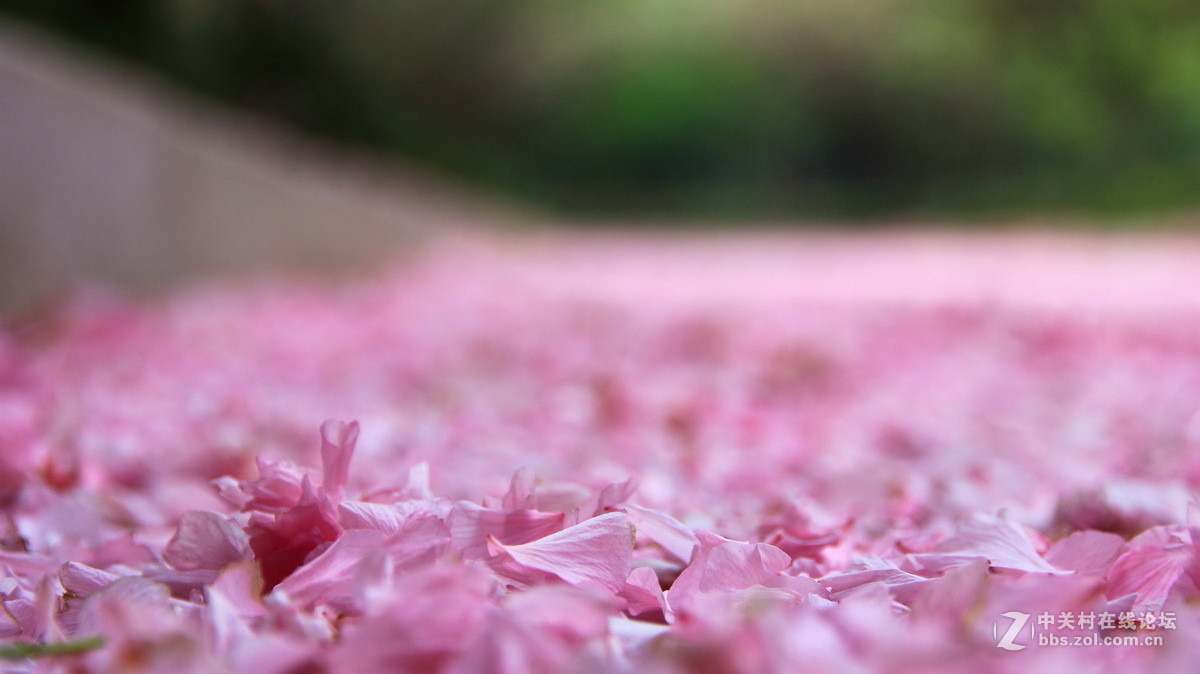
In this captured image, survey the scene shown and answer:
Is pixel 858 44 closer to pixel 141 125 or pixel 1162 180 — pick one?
pixel 1162 180

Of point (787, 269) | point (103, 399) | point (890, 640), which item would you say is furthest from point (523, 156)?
point (890, 640)

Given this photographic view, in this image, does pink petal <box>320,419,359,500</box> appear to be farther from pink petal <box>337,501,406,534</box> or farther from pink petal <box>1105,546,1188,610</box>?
pink petal <box>1105,546,1188,610</box>

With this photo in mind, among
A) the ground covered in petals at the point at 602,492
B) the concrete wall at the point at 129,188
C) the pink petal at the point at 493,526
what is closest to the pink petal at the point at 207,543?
the ground covered in petals at the point at 602,492

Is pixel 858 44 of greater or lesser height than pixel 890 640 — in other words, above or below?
above

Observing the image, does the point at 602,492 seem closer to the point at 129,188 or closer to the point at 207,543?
the point at 207,543

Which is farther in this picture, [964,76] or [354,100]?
[964,76]

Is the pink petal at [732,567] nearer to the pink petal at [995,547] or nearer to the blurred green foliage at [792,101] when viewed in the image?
the pink petal at [995,547]

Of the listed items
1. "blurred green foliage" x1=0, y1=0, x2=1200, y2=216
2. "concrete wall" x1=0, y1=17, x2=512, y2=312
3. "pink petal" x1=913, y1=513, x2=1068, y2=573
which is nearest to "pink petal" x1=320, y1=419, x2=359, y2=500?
"pink petal" x1=913, y1=513, x2=1068, y2=573

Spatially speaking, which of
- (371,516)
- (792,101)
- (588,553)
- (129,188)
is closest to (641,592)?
(588,553)
